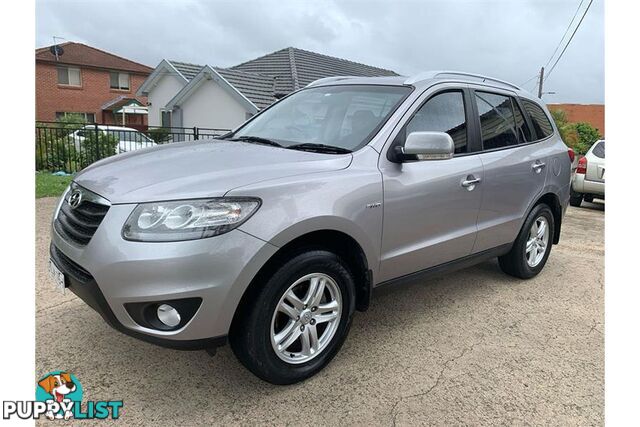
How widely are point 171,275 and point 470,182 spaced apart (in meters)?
2.29

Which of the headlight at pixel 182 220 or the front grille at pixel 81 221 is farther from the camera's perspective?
the front grille at pixel 81 221

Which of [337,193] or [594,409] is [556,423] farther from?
[337,193]

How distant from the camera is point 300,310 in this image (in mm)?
2656

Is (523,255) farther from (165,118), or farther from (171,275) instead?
(165,118)

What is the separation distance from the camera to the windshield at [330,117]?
126 inches

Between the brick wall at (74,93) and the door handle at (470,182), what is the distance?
3123cm

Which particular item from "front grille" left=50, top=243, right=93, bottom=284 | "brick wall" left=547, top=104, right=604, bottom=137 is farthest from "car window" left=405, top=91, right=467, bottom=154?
"brick wall" left=547, top=104, right=604, bottom=137

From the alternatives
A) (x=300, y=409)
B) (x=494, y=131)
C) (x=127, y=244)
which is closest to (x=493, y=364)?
(x=300, y=409)

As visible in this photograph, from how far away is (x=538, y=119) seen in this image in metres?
4.66

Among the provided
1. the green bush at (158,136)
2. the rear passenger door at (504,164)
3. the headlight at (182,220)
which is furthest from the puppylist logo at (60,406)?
the green bush at (158,136)

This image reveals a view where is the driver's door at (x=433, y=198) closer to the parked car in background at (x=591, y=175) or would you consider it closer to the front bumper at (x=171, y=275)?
the front bumper at (x=171, y=275)

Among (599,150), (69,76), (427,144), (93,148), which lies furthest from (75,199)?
(69,76)

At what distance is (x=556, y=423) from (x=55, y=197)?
25.6 feet

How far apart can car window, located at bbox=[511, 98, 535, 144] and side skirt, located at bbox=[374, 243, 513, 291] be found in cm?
97
